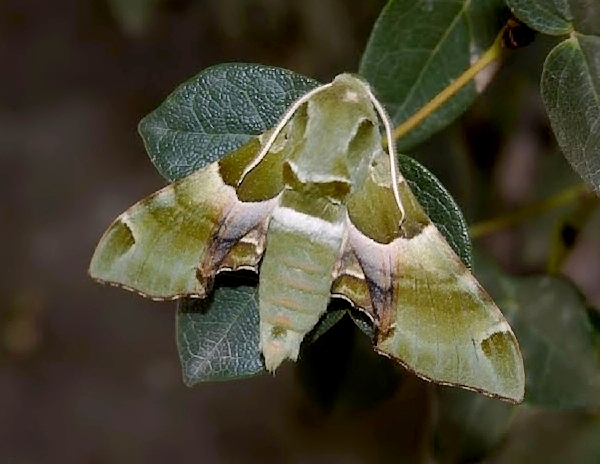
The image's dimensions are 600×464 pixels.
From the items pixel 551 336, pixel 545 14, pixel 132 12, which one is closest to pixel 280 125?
pixel 545 14

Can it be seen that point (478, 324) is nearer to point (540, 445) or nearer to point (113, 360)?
point (540, 445)

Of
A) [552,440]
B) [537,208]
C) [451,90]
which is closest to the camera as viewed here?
[451,90]

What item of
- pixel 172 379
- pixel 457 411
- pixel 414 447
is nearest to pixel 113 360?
pixel 172 379

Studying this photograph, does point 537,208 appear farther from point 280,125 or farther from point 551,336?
point 280,125

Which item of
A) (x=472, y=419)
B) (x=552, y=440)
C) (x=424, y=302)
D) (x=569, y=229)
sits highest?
(x=424, y=302)

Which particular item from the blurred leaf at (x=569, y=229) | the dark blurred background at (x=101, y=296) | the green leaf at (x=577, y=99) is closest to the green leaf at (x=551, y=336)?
the blurred leaf at (x=569, y=229)

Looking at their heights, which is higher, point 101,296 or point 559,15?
point 559,15

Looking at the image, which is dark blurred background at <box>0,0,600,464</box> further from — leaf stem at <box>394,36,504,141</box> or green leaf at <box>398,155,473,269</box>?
green leaf at <box>398,155,473,269</box>
